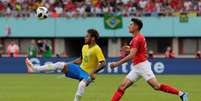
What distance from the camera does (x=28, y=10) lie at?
51.0 metres

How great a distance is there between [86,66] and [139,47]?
4.31ft

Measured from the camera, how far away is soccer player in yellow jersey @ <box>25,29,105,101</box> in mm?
16156

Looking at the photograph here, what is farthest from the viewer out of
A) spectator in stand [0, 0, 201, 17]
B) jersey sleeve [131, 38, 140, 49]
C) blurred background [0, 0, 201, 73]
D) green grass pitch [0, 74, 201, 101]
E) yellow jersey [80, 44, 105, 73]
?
blurred background [0, 0, 201, 73]

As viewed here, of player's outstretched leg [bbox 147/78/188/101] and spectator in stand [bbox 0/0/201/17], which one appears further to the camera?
spectator in stand [bbox 0/0/201/17]

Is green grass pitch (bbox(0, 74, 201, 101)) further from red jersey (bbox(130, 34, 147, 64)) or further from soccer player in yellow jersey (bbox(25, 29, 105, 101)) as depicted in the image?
red jersey (bbox(130, 34, 147, 64))

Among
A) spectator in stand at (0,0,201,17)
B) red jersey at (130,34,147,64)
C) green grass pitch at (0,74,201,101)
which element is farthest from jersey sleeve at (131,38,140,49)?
spectator in stand at (0,0,201,17)

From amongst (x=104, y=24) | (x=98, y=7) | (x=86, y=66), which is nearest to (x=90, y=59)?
(x=86, y=66)

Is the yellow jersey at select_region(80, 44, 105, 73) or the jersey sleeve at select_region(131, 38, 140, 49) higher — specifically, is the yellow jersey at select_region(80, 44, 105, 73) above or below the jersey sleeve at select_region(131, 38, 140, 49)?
below

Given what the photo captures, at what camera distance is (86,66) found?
1650 centimetres

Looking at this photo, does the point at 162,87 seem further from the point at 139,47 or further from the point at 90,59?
the point at 90,59

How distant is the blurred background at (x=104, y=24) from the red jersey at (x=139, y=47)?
3054 centimetres

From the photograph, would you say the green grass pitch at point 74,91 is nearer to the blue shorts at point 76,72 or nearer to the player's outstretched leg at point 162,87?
the player's outstretched leg at point 162,87

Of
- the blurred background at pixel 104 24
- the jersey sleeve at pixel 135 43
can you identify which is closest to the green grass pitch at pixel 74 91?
the jersey sleeve at pixel 135 43

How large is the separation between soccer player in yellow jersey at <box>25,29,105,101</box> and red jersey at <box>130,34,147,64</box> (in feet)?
2.48
